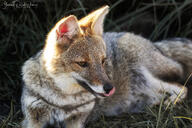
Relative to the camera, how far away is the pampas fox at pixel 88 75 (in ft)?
11.0

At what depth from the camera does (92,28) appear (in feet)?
12.2

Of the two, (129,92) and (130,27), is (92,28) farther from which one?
(130,27)

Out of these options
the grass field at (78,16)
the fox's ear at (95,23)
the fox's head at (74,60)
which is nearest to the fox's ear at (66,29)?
the fox's head at (74,60)

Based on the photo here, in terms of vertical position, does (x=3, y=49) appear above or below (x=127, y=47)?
above

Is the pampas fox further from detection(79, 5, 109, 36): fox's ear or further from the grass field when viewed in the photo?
the grass field

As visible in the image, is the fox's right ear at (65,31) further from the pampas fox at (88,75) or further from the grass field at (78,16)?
the grass field at (78,16)

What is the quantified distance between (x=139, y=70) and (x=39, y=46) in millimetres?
1974

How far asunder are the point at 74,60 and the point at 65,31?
15.0 inches

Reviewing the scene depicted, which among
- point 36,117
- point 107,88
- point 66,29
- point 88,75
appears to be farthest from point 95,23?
point 36,117

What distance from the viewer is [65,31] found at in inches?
132

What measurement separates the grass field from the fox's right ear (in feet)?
4.39

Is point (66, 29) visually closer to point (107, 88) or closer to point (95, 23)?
point (95, 23)

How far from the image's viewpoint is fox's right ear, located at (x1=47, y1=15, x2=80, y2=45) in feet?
10.6

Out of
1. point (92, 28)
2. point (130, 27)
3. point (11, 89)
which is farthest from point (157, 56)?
point (11, 89)
